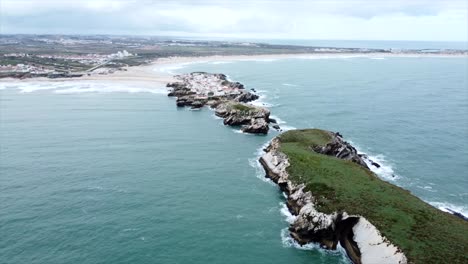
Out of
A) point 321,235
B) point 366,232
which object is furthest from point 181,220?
point 366,232

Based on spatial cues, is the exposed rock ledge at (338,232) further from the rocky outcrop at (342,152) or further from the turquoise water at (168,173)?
the rocky outcrop at (342,152)

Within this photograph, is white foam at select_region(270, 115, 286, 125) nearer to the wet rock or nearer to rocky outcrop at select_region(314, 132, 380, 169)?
the wet rock

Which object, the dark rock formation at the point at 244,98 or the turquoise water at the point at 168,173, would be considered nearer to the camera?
the turquoise water at the point at 168,173

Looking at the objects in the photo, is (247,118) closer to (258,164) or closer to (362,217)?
(258,164)

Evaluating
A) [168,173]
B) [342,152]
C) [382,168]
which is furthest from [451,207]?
[168,173]

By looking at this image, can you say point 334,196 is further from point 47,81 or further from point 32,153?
point 47,81

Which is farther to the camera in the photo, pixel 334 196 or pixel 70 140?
pixel 70 140

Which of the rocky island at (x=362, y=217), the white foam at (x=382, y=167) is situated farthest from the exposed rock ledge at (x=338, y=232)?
the white foam at (x=382, y=167)
